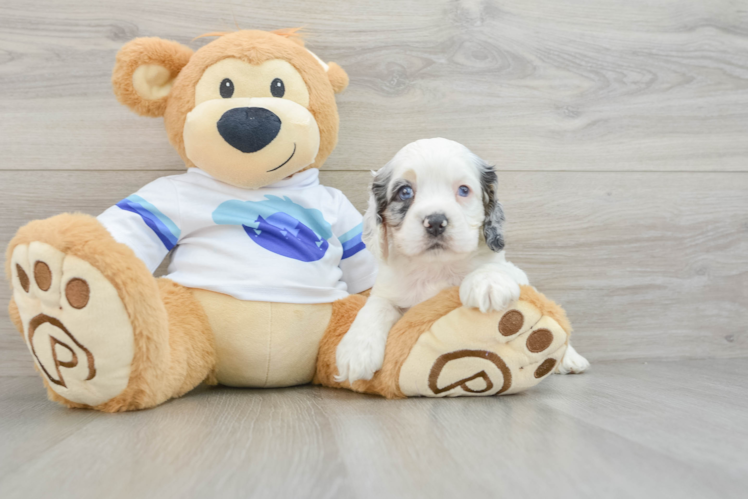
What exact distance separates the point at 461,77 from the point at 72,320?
1.41 meters

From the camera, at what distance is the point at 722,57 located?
2080 millimetres

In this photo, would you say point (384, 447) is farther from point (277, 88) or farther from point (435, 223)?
point (277, 88)

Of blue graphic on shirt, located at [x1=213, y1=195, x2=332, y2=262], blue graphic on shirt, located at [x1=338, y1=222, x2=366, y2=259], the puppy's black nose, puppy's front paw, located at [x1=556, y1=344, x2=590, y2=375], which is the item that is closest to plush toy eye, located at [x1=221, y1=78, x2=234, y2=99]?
blue graphic on shirt, located at [x1=213, y1=195, x2=332, y2=262]

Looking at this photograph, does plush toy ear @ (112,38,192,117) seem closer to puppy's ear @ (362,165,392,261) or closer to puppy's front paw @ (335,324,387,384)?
puppy's ear @ (362,165,392,261)

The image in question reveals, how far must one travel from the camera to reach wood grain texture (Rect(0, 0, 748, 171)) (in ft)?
5.95

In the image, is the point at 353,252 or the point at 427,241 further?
the point at 353,252

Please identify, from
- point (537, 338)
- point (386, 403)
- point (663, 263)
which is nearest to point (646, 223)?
point (663, 263)

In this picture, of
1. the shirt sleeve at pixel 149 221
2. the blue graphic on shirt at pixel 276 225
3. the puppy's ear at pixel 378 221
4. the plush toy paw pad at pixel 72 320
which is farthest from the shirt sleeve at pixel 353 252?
the plush toy paw pad at pixel 72 320

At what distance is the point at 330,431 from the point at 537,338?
1.66ft

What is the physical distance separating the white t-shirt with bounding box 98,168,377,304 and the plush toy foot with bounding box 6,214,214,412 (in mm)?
227

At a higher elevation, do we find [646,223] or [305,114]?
[305,114]

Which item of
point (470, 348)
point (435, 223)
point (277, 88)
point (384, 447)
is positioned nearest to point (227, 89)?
point (277, 88)

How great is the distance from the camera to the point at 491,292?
1.24 metres

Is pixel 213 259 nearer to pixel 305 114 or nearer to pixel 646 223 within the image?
pixel 305 114
